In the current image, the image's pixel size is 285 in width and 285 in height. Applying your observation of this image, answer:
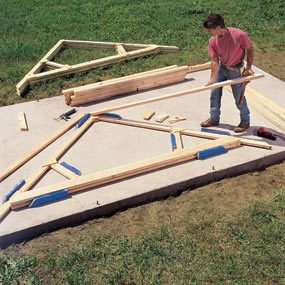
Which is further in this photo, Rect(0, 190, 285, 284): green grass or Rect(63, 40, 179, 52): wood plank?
Rect(63, 40, 179, 52): wood plank

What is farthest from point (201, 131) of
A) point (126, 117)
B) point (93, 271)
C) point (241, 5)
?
point (241, 5)

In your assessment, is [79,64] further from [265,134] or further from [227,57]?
[265,134]

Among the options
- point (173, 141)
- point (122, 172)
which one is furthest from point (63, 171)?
point (173, 141)

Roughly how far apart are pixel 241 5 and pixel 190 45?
3.85 meters

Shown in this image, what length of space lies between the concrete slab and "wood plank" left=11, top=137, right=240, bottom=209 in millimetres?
96

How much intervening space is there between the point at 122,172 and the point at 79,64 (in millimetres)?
4687

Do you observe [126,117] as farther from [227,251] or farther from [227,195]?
[227,251]

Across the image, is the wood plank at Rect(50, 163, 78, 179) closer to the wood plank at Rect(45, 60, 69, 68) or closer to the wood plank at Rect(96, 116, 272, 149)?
the wood plank at Rect(96, 116, 272, 149)

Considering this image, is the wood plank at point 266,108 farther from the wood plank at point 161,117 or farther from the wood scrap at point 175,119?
the wood plank at point 161,117

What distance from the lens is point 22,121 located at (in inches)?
318

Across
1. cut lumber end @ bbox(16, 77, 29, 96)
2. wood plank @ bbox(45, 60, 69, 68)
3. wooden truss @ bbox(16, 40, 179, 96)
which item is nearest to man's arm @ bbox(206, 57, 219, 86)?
wooden truss @ bbox(16, 40, 179, 96)

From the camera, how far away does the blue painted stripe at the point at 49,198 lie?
19.8ft

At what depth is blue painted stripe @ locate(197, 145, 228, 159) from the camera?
269 inches

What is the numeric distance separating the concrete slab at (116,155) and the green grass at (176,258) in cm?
48
